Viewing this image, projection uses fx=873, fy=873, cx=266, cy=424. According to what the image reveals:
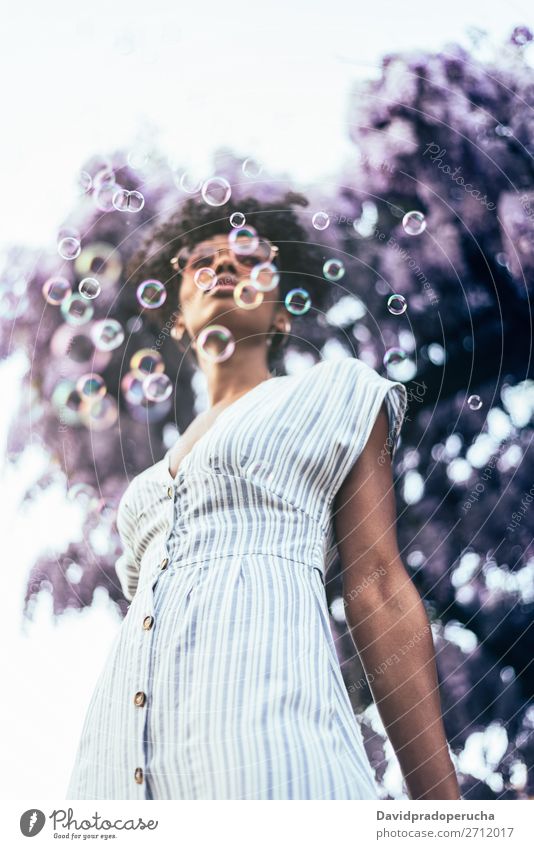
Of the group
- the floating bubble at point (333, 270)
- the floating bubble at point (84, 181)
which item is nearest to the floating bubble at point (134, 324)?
the floating bubble at point (84, 181)

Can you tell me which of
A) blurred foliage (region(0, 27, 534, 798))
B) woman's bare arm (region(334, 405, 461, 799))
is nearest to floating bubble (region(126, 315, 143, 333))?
blurred foliage (region(0, 27, 534, 798))

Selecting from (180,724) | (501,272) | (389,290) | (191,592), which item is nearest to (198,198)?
(389,290)

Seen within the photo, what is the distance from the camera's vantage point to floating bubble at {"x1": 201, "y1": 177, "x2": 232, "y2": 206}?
138 centimetres

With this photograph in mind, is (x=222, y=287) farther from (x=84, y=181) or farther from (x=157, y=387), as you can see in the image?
(x=84, y=181)

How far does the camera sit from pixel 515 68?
1.45 m

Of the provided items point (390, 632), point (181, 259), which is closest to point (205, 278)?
point (181, 259)

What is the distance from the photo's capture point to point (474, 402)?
152cm

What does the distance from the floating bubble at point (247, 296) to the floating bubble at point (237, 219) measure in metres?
0.21

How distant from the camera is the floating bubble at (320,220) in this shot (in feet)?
5.01

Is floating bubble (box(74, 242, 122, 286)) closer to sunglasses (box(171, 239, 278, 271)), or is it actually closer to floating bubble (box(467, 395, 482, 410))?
sunglasses (box(171, 239, 278, 271))

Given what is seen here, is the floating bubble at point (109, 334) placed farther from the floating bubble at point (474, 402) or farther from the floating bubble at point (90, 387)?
the floating bubble at point (474, 402)

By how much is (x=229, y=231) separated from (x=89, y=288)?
0.80 feet
